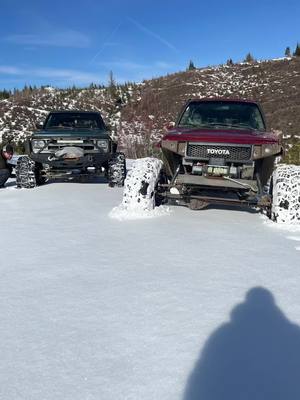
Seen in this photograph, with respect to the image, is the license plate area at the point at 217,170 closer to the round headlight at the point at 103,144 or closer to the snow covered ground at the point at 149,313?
the snow covered ground at the point at 149,313

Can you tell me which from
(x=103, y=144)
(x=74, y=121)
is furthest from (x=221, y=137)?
(x=74, y=121)

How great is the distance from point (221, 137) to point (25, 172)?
413 cm

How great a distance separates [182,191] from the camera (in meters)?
5.00

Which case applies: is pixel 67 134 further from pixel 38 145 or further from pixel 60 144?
pixel 38 145

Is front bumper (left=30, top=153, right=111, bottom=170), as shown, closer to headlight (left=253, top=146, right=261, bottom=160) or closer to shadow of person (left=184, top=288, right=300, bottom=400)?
headlight (left=253, top=146, right=261, bottom=160)

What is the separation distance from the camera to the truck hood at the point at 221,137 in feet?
15.6

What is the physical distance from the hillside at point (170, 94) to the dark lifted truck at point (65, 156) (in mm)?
27190

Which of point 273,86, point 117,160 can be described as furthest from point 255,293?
point 273,86

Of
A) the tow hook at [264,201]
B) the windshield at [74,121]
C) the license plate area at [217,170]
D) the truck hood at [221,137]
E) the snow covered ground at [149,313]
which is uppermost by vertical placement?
the windshield at [74,121]

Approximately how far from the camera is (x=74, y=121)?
8.78 meters

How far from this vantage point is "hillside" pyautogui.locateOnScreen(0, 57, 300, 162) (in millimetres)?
40344

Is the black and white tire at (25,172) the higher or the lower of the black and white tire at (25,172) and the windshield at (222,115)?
the lower

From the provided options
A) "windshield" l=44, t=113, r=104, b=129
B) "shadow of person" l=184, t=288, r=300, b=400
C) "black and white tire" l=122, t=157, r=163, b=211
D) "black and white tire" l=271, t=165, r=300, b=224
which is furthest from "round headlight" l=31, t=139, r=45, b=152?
"shadow of person" l=184, t=288, r=300, b=400

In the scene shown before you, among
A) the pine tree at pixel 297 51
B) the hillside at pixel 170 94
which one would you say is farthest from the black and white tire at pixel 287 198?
the pine tree at pixel 297 51
